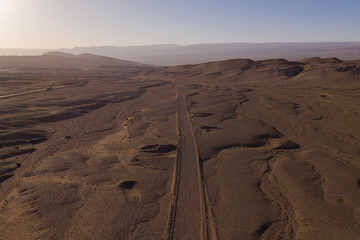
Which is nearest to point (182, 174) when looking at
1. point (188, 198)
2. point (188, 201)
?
point (188, 198)

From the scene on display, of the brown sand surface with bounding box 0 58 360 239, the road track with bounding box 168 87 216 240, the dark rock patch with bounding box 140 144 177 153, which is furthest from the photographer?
the dark rock patch with bounding box 140 144 177 153

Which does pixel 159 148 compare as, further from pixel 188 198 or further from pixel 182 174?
pixel 188 198

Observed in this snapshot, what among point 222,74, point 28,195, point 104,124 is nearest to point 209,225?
point 28,195

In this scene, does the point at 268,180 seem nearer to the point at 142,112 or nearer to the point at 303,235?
the point at 303,235

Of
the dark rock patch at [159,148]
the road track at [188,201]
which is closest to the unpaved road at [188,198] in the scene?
the road track at [188,201]

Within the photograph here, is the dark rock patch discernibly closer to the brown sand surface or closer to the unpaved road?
the brown sand surface

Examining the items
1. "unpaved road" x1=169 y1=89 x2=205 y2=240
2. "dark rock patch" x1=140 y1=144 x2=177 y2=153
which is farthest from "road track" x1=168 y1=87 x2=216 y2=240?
"dark rock patch" x1=140 y1=144 x2=177 y2=153
